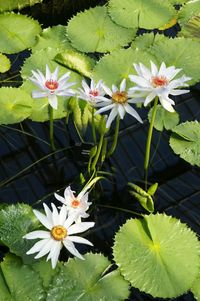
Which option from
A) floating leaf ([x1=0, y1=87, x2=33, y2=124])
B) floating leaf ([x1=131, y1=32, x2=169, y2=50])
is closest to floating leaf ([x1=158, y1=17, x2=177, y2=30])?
floating leaf ([x1=131, y1=32, x2=169, y2=50])

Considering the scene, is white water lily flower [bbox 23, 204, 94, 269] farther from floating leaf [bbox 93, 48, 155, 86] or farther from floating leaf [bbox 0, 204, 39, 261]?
floating leaf [bbox 93, 48, 155, 86]

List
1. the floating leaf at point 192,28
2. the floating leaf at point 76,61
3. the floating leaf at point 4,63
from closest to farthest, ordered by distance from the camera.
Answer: the floating leaf at point 76,61 → the floating leaf at point 4,63 → the floating leaf at point 192,28

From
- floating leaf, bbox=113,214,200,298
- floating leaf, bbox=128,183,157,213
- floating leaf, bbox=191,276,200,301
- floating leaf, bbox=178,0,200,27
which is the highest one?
floating leaf, bbox=178,0,200,27

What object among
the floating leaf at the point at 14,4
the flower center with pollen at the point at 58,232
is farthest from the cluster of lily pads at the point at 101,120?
the floating leaf at the point at 14,4

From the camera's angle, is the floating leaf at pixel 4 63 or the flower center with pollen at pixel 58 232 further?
the floating leaf at pixel 4 63

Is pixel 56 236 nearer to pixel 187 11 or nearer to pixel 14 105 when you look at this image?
pixel 14 105

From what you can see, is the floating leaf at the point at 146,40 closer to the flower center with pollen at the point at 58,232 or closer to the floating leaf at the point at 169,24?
the floating leaf at the point at 169,24
